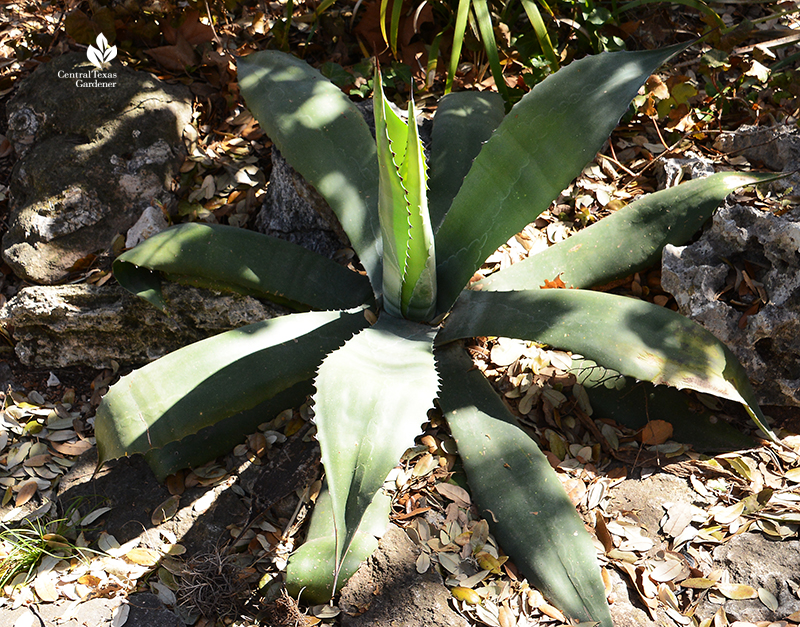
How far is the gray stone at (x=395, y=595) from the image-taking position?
5.05 ft

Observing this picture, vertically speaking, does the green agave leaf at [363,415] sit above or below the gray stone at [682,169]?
below

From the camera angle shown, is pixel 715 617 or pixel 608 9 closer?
pixel 715 617

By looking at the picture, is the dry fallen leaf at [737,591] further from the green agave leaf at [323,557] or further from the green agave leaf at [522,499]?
the green agave leaf at [323,557]

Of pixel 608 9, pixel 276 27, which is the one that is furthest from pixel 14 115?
pixel 608 9

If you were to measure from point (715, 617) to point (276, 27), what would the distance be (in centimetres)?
268

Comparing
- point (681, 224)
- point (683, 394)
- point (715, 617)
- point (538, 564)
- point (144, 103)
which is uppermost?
point (144, 103)

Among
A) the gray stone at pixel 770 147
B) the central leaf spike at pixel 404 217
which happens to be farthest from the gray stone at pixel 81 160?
the gray stone at pixel 770 147

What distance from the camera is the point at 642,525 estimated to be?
167 centimetres

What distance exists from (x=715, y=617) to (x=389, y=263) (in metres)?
1.18

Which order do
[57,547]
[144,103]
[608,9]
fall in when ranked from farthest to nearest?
[608,9], [144,103], [57,547]

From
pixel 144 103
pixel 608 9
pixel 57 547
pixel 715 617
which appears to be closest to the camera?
pixel 715 617

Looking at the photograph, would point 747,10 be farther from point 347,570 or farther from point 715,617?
point 347,570

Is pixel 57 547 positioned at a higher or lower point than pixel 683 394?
lower

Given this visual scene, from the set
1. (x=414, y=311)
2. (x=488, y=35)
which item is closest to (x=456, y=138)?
(x=488, y=35)
